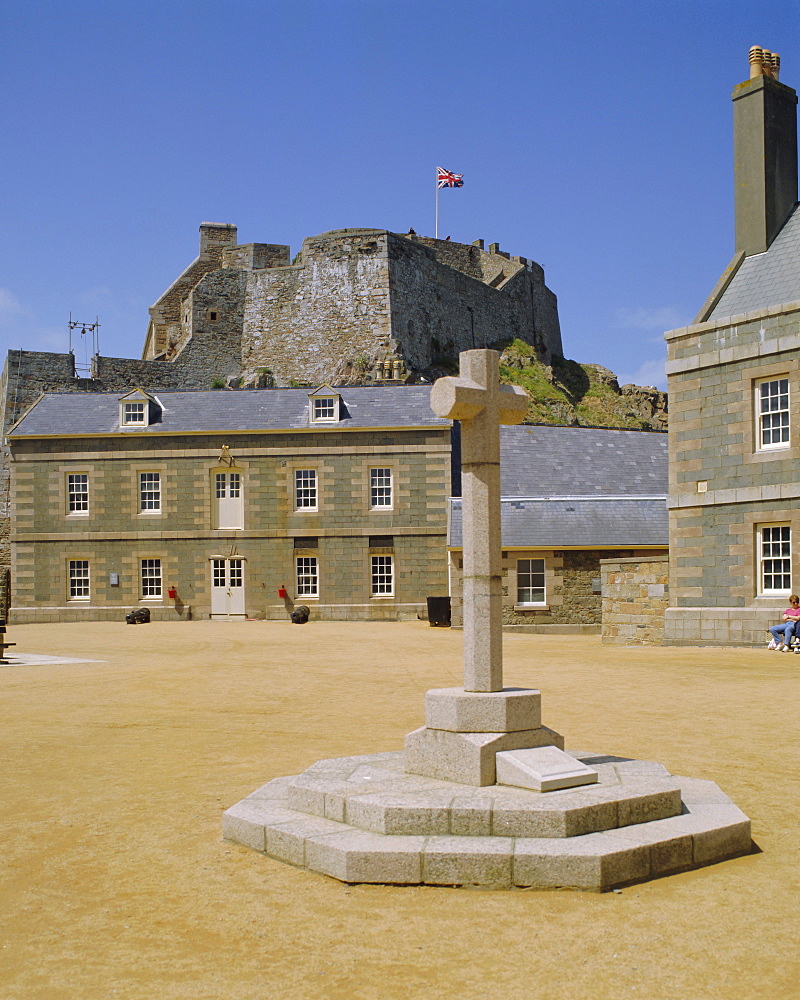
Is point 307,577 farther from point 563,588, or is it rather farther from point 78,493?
point 563,588

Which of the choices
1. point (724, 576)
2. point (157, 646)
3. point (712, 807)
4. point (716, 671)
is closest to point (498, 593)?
point (712, 807)

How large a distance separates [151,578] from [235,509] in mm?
3630

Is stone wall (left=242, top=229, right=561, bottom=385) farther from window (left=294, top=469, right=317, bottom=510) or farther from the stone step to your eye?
the stone step

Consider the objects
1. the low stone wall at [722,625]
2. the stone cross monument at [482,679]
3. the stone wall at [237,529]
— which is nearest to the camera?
the stone cross monument at [482,679]

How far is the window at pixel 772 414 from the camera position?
18406 mm

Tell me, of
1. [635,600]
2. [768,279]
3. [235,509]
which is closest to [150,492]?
[235,509]

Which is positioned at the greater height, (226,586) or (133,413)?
(133,413)

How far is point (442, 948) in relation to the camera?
454 cm

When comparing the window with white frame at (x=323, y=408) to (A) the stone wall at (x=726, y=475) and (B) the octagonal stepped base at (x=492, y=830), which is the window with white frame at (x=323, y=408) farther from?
(B) the octagonal stepped base at (x=492, y=830)

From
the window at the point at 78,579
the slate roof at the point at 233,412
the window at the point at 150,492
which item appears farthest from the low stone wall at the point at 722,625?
the window at the point at 78,579

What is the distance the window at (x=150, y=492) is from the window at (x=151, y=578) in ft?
5.59

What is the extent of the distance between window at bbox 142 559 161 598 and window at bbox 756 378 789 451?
20.6m

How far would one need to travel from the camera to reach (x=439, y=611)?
2842cm

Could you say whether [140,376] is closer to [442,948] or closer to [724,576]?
[724,576]
